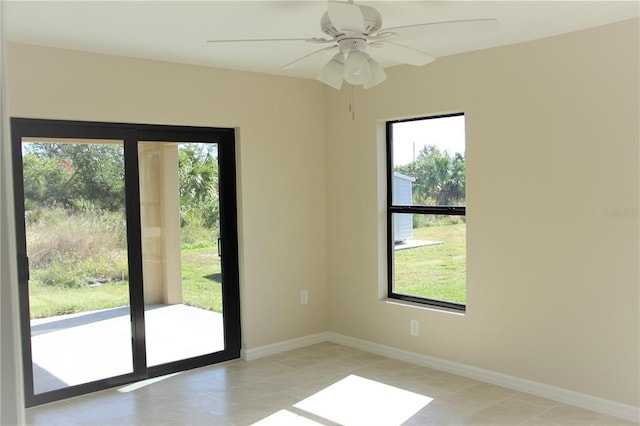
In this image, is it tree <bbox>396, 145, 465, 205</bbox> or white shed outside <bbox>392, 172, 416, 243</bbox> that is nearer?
tree <bbox>396, 145, 465, 205</bbox>

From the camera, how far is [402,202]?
A: 466 cm

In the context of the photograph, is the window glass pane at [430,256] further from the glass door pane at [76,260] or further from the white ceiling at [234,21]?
the glass door pane at [76,260]

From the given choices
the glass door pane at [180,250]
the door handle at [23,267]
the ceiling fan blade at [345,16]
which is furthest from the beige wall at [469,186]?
the ceiling fan blade at [345,16]

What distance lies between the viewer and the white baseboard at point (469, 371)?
11.2 ft

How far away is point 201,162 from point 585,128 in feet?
9.14

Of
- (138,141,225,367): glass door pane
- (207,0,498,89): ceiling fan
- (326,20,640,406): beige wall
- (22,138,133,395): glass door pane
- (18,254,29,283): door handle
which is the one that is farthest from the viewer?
(138,141,225,367): glass door pane

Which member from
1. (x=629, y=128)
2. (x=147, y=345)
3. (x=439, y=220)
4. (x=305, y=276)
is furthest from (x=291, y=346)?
(x=629, y=128)

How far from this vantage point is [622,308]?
3346 millimetres

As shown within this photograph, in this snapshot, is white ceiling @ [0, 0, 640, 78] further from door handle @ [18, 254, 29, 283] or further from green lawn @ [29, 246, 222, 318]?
green lawn @ [29, 246, 222, 318]

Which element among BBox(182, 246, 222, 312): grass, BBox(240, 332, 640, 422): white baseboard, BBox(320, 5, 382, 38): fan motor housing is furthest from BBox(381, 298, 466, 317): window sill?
BBox(320, 5, 382, 38): fan motor housing

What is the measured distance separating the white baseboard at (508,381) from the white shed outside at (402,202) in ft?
3.07

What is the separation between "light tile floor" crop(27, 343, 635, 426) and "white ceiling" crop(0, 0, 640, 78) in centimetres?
233

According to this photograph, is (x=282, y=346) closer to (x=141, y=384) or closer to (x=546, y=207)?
(x=141, y=384)

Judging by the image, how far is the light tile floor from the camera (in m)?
3.40
